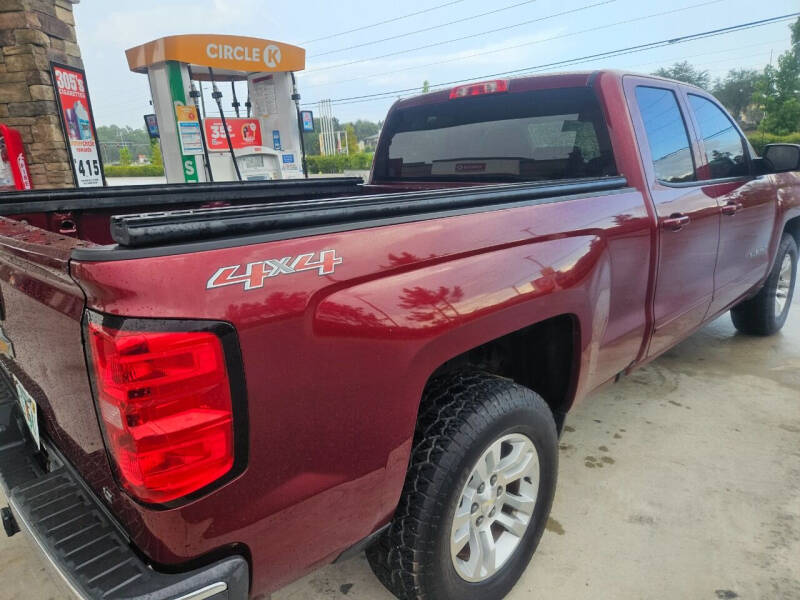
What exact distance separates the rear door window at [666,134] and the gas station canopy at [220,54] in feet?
16.8

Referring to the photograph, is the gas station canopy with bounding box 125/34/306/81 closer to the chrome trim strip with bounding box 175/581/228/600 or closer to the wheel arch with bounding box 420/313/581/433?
the wheel arch with bounding box 420/313/581/433

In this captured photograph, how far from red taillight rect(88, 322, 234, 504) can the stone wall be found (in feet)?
19.4

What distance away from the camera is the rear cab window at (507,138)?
2.56 m

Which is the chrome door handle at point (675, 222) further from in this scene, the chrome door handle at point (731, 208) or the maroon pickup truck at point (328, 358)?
the chrome door handle at point (731, 208)

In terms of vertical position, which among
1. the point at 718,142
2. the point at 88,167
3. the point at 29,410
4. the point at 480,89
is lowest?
the point at 29,410

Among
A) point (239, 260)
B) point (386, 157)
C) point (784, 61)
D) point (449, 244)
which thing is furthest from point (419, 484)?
point (784, 61)

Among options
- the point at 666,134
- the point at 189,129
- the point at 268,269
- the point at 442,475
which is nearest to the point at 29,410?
the point at 268,269

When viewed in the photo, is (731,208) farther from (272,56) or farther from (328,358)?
(272,56)

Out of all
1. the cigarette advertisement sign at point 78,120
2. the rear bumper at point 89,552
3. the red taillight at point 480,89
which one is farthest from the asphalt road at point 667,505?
the cigarette advertisement sign at point 78,120

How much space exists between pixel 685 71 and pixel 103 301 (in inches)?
2756

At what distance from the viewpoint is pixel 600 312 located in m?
2.16

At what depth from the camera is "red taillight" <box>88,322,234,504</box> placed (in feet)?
3.39

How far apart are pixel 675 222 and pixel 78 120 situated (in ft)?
20.7

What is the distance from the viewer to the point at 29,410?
170 centimetres
